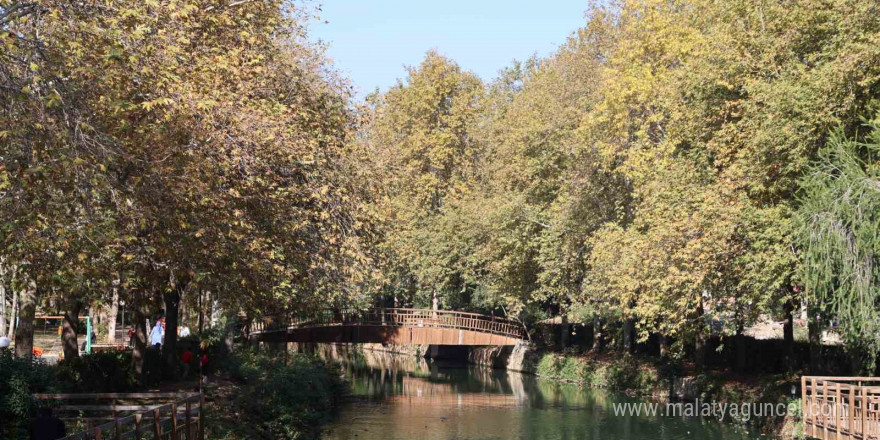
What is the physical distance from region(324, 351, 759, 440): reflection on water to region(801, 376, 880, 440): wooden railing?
Answer: 7072mm

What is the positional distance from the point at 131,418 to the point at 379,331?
33540mm

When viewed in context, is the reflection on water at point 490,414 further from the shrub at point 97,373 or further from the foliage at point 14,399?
the foliage at point 14,399

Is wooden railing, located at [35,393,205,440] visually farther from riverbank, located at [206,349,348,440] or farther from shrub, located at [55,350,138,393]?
riverbank, located at [206,349,348,440]

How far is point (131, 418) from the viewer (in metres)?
15.7

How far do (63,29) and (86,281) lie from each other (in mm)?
4911

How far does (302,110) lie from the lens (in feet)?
82.2

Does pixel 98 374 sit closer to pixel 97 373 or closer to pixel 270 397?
pixel 97 373

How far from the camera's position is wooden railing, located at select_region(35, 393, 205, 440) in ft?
51.6

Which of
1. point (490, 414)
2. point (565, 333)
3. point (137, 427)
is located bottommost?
point (490, 414)

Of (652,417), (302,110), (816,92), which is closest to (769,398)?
(652,417)

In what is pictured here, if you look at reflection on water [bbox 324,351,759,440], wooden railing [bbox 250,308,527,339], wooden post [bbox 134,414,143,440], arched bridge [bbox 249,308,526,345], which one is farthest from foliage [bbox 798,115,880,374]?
arched bridge [bbox 249,308,526,345]

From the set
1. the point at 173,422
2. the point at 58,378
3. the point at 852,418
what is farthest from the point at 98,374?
the point at 852,418

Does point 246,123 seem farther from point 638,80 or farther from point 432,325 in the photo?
point 432,325

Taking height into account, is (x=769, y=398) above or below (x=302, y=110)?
below
